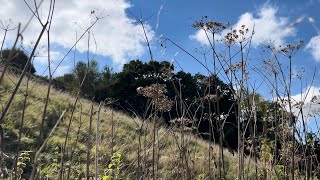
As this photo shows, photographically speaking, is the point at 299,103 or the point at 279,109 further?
the point at 279,109

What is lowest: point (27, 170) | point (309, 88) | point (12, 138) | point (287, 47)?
point (27, 170)

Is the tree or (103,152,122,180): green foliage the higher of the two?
the tree

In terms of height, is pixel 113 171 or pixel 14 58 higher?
pixel 14 58

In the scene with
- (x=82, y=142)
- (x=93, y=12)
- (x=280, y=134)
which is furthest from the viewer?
(x=82, y=142)

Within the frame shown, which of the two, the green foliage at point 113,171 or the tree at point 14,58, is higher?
the tree at point 14,58

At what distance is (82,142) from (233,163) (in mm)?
4171

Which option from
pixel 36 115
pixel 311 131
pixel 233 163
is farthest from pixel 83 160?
pixel 311 131

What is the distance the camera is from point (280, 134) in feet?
8.96

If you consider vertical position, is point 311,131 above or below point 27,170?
above

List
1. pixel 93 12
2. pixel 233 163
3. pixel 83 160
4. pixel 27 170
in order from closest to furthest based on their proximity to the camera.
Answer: pixel 93 12 < pixel 27 170 < pixel 83 160 < pixel 233 163

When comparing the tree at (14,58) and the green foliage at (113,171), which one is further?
the green foliage at (113,171)

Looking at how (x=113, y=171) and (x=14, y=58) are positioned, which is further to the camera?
(x=113, y=171)

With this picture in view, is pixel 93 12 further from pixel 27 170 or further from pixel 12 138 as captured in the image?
pixel 12 138

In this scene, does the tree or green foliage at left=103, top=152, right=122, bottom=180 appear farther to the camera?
green foliage at left=103, top=152, right=122, bottom=180
